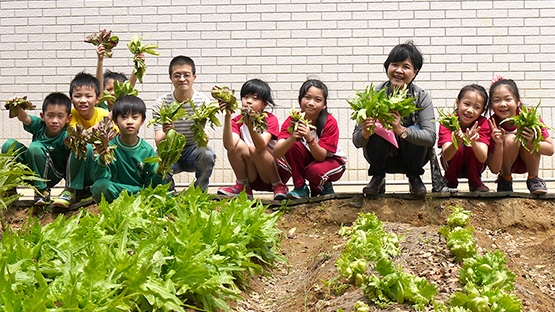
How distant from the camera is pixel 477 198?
23.2 feet

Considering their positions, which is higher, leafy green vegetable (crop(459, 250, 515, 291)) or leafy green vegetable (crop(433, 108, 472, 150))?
leafy green vegetable (crop(433, 108, 472, 150))

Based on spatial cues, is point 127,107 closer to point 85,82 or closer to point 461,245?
point 85,82

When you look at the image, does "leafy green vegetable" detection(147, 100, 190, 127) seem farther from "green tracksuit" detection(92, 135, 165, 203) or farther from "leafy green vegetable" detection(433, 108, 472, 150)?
"leafy green vegetable" detection(433, 108, 472, 150)

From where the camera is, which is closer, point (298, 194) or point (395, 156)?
point (395, 156)

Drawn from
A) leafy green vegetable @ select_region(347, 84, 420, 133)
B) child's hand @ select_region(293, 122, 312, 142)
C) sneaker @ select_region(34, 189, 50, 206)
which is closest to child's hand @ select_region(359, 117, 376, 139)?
leafy green vegetable @ select_region(347, 84, 420, 133)

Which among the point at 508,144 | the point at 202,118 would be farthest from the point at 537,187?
the point at 202,118

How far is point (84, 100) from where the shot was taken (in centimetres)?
729

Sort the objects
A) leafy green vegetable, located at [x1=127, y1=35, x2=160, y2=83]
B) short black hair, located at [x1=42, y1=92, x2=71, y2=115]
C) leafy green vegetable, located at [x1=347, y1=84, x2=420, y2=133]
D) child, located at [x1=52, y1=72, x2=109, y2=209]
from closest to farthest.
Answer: leafy green vegetable, located at [x1=347, y1=84, x2=420, y2=133] → child, located at [x1=52, y1=72, x2=109, y2=209] → short black hair, located at [x1=42, y1=92, x2=71, y2=115] → leafy green vegetable, located at [x1=127, y1=35, x2=160, y2=83]

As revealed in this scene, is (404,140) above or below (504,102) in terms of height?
below

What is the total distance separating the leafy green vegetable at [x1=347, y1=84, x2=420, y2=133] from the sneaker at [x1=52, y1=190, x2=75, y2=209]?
2.70 meters

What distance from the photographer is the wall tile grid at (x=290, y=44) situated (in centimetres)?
1016

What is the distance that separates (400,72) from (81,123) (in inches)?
119

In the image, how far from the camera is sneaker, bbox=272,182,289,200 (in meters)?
7.17

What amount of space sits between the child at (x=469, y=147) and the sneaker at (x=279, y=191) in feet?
4.87
